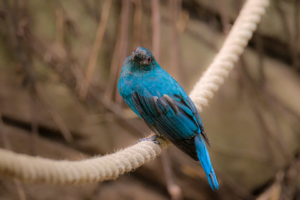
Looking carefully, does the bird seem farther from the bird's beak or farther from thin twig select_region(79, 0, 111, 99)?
thin twig select_region(79, 0, 111, 99)

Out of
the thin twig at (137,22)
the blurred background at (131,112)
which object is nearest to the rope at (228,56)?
the blurred background at (131,112)

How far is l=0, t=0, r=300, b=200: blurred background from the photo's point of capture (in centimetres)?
240

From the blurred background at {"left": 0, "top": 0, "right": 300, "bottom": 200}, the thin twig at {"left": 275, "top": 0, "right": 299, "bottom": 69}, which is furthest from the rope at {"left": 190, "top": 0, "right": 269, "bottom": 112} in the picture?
the thin twig at {"left": 275, "top": 0, "right": 299, "bottom": 69}

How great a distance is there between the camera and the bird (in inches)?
48.1

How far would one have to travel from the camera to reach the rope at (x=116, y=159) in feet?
1.87

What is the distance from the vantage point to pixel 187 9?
278cm

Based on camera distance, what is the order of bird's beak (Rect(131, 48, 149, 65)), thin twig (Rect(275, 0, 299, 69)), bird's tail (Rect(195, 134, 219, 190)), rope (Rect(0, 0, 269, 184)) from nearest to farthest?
rope (Rect(0, 0, 269, 184)) < bird's tail (Rect(195, 134, 219, 190)) < bird's beak (Rect(131, 48, 149, 65)) < thin twig (Rect(275, 0, 299, 69))

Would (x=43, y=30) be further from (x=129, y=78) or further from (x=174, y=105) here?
(x=174, y=105)

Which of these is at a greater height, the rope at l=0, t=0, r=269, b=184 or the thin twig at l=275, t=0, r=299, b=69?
the thin twig at l=275, t=0, r=299, b=69

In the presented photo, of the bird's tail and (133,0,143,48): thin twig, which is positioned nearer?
the bird's tail

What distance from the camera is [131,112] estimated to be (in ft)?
8.48

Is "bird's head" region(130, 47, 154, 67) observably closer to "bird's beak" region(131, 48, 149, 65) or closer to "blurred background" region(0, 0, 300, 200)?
"bird's beak" region(131, 48, 149, 65)

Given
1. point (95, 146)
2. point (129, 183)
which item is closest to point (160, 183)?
point (129, 183)

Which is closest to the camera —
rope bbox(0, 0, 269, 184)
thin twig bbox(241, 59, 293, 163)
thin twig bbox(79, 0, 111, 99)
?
rope bbox(0, 0, 269, 184)
